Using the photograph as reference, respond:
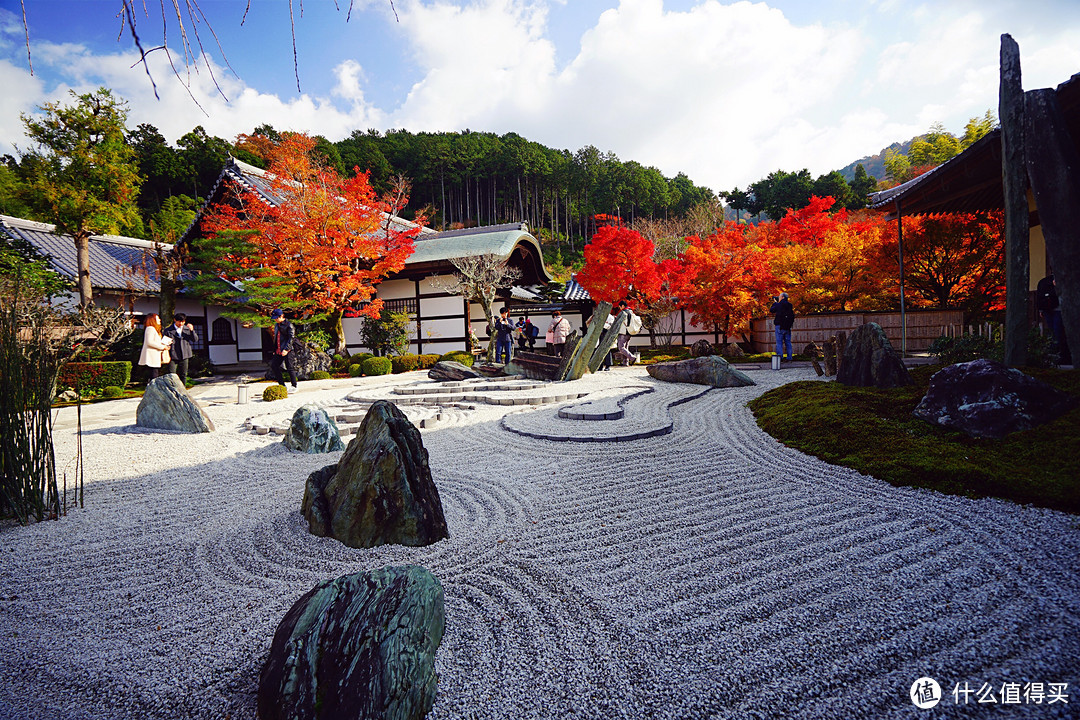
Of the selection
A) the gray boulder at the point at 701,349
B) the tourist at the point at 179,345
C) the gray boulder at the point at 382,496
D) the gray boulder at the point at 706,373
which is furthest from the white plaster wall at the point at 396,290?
the gray boulder at the point at 382,496

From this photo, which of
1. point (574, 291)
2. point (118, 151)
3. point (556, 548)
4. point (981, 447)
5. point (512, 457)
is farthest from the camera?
point (574, 291)

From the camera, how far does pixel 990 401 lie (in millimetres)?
3713

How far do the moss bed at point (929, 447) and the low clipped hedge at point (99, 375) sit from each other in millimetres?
13449

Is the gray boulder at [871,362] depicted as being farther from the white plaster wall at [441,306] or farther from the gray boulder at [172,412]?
the white plaster wall at [441,306]

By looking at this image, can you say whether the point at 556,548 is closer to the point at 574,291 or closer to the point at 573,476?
the point at 573,476

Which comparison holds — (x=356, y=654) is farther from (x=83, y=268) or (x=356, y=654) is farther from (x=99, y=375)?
(x=83, y=268)

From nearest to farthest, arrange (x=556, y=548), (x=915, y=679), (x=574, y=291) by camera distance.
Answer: (x=915, y=679) < (x=556, y=548) < (x=574, y=291)

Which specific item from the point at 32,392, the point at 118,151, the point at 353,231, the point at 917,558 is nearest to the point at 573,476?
the point at 917,558

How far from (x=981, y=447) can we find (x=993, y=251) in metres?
10.4

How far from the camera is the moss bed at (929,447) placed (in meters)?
2.87

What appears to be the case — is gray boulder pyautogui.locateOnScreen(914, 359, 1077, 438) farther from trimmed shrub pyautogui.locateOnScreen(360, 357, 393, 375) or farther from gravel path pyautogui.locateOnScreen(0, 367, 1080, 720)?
trimmed shrub pyautogui.locateOnScreen(360, 357, 393, 375)

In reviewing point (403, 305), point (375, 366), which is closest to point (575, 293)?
point (403, 305)

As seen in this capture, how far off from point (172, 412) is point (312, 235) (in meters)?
7.72

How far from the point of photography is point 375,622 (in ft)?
5.10
